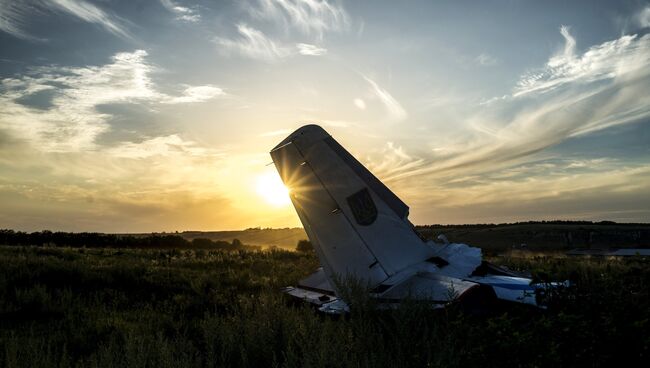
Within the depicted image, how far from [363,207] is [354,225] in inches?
15.4

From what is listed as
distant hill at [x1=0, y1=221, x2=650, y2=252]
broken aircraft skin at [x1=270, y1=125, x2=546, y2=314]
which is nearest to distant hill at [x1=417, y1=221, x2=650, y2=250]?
distant hill at [x1=0, y1=221, x2=650, y2=252]

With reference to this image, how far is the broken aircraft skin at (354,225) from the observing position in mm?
7801

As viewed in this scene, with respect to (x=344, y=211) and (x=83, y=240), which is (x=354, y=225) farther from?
(x=83, y=240)

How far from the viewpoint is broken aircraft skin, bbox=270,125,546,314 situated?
780 centimetres

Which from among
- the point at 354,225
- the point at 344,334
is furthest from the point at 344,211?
the point at 344,334

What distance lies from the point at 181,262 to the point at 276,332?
60.9ft

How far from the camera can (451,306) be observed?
5711 mm

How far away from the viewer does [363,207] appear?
8156mm

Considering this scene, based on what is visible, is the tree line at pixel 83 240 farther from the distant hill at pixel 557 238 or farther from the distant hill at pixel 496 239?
the distant hill at pixel 557 238

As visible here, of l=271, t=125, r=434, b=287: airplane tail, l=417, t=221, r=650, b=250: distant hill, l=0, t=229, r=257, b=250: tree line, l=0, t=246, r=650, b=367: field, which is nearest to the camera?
l=0, t=246, r=650, b=367: field

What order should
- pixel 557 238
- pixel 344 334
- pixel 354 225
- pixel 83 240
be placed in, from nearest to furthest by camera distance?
pixel 344 334 < pixel 354 225 < pixel 83 240 < pixel 557 238

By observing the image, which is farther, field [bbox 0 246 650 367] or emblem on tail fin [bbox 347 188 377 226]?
emblem on tail fin [bbox 347 188 377 226]

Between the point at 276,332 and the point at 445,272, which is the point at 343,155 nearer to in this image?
the point at 445,272

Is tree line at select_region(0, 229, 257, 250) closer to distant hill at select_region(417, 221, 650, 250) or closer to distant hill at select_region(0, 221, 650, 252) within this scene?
distant hill at select_region(0, 221, 650, 252)
